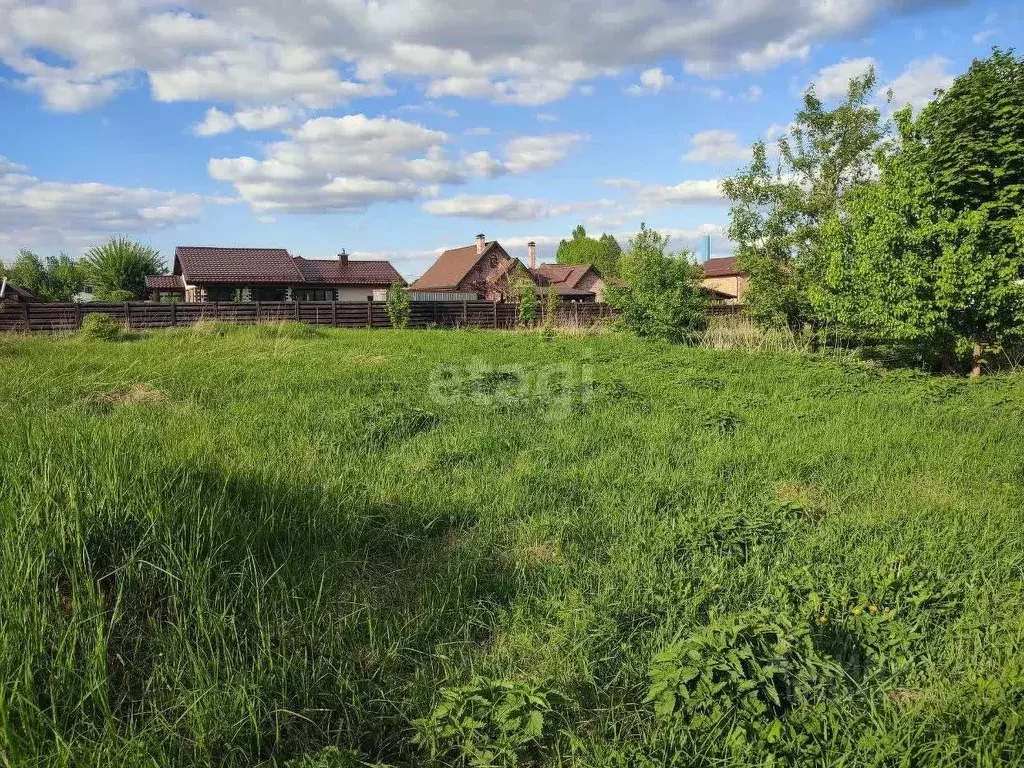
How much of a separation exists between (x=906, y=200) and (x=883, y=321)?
223cm

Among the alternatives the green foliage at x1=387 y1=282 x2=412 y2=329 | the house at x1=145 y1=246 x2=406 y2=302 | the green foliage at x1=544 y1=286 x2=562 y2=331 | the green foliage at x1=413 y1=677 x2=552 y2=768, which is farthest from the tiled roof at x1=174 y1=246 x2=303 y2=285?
the green foliage at x1=413 y1=677 x2=552 y2=768

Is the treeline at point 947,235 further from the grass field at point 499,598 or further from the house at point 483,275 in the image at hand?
the house at point 483,275

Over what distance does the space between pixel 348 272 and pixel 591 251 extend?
36004 mm

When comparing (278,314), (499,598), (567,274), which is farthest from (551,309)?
(567,274)

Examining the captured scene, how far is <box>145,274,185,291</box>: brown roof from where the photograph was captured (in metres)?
40.7

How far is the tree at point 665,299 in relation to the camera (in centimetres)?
1814

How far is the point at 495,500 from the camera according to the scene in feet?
14.5

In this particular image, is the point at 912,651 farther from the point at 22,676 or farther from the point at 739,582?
the point at 22,676

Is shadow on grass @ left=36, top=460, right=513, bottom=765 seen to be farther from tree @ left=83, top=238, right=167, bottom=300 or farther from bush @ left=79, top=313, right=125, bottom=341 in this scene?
tree @ left=83, top=238, right=167, bottom=300

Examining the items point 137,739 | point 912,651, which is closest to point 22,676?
point 137,739

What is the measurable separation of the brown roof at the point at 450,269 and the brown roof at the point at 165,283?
645 inches

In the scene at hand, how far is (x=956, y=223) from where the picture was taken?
1077 centimetres

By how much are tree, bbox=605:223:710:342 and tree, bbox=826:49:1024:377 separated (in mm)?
6197

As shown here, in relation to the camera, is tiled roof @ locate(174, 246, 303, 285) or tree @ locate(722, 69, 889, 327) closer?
tree @ locate(722, 69, 889, 327)
